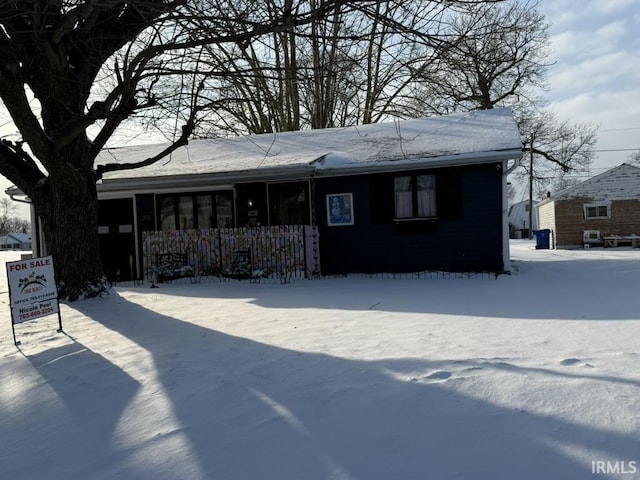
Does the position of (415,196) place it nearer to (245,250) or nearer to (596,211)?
(245,250)

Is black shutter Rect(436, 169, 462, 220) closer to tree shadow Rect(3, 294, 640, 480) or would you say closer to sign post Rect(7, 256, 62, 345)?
tree shadow Rect(3, 294, 640, 480)

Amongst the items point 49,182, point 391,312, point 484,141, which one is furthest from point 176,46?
point 484,141

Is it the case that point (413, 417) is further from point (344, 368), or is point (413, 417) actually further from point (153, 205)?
point (153, 205)

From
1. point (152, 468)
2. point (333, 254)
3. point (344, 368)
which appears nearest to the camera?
point (152, 468)

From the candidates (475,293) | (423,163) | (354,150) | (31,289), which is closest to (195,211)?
(354,150)

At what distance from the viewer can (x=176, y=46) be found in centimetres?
703

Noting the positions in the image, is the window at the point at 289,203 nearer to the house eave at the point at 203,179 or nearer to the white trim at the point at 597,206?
the house eave at the point at 203,179

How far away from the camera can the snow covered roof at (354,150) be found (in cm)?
1134

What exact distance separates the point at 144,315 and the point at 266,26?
4.57 m

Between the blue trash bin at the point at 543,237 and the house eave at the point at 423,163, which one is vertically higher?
the house eave at the point at 423,163

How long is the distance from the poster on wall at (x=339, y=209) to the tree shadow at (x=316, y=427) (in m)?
8.10

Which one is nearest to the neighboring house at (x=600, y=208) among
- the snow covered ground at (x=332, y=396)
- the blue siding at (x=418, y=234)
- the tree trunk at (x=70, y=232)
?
the blue siding at (x=418, y=234)

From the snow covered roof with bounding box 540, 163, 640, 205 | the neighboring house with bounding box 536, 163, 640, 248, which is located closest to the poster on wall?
the neighboring house with bounding box 536, 163, 640, 248

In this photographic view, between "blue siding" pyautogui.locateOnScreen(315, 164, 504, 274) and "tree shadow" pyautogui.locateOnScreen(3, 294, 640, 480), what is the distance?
7.92 meters
